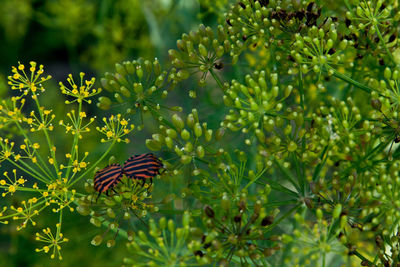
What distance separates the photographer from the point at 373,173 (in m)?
2.31

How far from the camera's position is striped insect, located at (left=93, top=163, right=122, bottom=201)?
2.22 metres

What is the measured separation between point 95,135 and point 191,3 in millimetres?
Result: 2330

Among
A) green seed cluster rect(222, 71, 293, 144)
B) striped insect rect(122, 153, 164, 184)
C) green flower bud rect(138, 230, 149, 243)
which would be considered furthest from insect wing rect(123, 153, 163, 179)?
green seed cluster rect(222, 71, 293, 144)

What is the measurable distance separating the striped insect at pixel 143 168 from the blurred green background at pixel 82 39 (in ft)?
3.70

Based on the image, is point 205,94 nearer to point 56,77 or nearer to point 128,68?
point 128,68

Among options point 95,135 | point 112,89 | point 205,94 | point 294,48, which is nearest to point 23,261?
point 95,135

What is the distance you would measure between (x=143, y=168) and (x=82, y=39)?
18.2ft

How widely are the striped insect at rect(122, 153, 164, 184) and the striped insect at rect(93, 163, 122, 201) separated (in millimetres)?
51

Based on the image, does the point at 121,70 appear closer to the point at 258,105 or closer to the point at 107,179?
the point at 107,179

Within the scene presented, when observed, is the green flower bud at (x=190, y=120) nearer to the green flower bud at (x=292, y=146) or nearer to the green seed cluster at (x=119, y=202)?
the green seed cluster at (x=119, y=202)

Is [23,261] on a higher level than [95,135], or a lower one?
lower

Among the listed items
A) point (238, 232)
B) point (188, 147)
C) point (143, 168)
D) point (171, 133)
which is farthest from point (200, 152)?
point (238, 232)

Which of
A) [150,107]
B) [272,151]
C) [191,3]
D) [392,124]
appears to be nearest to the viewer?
[392,124]

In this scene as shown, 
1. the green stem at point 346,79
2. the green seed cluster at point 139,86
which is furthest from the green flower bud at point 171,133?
the green stem at point 346,79
